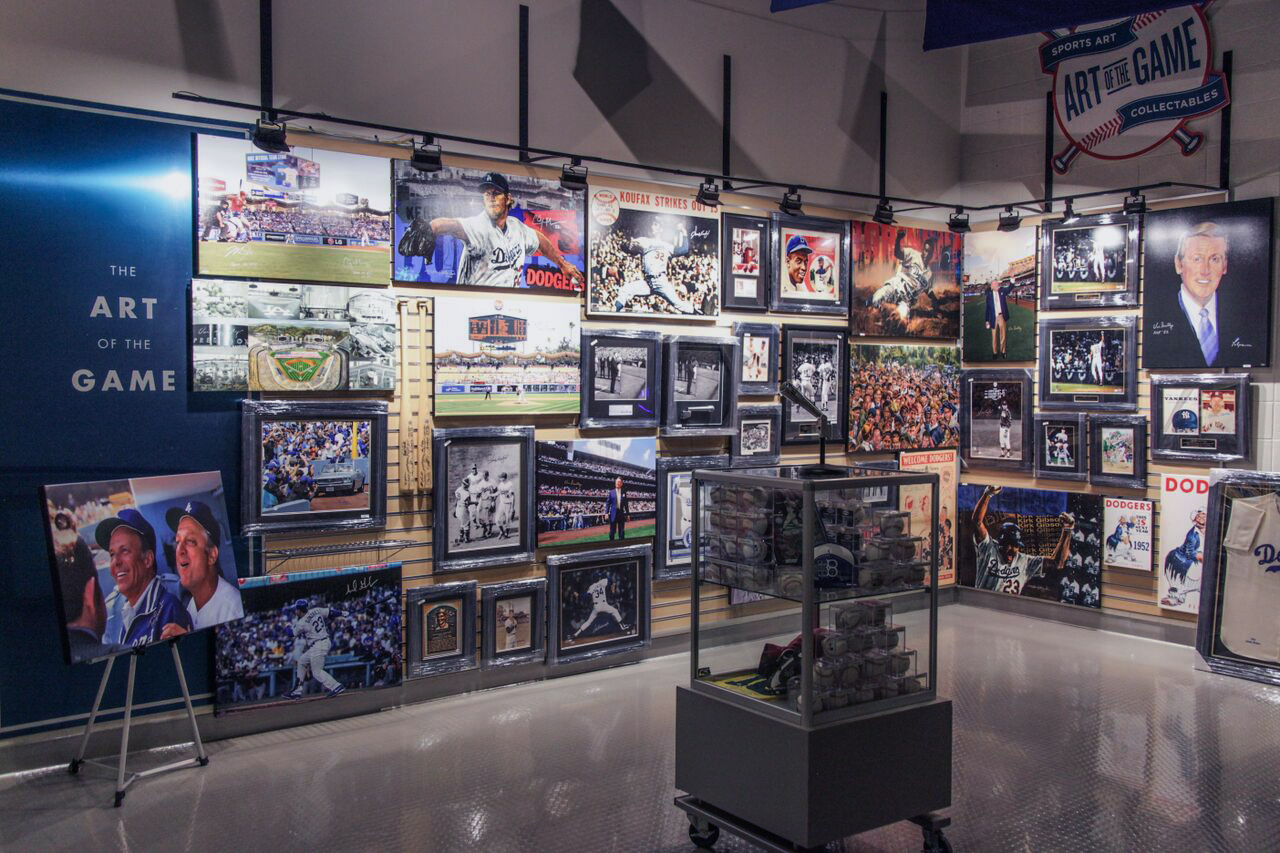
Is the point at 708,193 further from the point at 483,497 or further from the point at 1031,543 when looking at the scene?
the point at 1031,543

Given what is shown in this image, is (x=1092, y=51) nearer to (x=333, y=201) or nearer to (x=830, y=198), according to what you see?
(x=830, y=198)

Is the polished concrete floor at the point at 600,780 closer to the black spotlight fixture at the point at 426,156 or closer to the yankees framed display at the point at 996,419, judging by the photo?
the yankees framed display at the point at 996,419

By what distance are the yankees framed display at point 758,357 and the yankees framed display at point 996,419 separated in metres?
1.88

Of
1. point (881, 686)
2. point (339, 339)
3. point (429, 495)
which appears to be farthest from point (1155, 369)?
point (339, 339)

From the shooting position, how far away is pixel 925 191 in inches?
302

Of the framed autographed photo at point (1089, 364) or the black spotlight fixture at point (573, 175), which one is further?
the framed autographed photo at point (1089, 364)

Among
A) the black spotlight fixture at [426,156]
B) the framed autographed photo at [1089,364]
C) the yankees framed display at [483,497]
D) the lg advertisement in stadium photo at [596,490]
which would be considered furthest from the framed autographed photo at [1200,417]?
the black spotlight fixture at [426,156]

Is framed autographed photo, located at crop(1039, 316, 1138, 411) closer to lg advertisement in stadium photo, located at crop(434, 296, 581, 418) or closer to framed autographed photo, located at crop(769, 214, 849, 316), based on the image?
framed autographed photo, located at crop(769, 214, 849, 316)

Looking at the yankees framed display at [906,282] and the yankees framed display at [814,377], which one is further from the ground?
the yankees framed display at [906,282]

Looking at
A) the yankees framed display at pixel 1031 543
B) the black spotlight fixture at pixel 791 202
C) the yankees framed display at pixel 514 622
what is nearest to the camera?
the yankees framed display at pixel 514 622

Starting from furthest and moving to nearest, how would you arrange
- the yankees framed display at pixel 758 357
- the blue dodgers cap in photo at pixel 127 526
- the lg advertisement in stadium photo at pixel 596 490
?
the yankees framed display at pixel 758 357, the lg advertisement in stadium photo at pixel 596 490, the blue dodgers cap in photo at pixel 127 526

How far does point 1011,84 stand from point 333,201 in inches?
206

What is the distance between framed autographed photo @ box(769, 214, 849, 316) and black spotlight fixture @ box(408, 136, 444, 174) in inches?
102

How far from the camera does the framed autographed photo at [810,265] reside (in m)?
6.77
